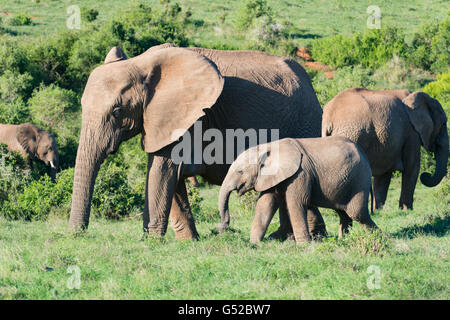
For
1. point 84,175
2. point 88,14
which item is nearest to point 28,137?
point 84,175

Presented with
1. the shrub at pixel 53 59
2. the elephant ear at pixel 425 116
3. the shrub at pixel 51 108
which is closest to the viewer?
the elephant ear at pixel 425 116

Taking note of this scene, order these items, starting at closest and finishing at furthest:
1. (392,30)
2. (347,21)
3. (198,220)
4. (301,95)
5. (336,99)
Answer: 1. (301,95)
2. (198,220)
3. (336,99)
4. (392,30)
5. (347,21)

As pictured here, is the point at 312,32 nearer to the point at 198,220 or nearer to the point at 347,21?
the point at 347,21

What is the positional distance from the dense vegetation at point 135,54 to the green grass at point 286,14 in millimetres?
294

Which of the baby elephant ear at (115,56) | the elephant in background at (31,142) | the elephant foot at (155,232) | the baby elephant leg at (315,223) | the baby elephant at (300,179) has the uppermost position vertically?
the baby elephant ear at (115,56)

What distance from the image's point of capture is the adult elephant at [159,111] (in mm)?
7281

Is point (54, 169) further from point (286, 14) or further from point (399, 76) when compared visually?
point (286, 14)

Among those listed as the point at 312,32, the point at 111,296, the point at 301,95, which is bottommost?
the point at 312,32

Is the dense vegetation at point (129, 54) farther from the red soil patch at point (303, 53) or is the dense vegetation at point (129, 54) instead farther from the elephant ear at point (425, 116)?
the elephant ear at point (425, 116)

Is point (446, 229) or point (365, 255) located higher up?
point (365, 255)

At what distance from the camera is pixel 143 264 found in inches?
246

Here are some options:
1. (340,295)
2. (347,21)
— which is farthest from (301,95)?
(347,21)

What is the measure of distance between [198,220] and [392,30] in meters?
22.3
